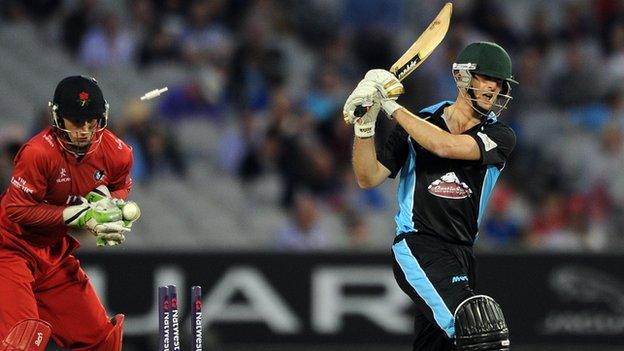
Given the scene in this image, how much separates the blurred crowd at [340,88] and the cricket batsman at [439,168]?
4733 millimetres

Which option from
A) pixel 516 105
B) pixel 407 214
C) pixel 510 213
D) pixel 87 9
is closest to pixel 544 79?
pixel 516 105

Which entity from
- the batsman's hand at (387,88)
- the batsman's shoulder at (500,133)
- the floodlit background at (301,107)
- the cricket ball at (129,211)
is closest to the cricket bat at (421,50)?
the batsman's hand at (387,88)

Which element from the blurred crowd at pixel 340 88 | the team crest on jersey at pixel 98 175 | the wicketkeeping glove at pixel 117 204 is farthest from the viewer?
the blurred crowd at pixel 340 88

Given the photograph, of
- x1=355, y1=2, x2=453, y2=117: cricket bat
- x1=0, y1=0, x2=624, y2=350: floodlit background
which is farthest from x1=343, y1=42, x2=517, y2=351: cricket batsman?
x1=0, y1=0, x2=624, y2=350: floodlit background

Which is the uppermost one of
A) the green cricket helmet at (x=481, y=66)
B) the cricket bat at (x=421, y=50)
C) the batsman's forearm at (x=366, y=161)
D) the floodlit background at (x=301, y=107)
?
the floodlit background at (x=301, y=107)

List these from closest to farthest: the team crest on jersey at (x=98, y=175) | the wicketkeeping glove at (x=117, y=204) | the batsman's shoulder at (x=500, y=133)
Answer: the wicketkeeping glove at (x=117, y=204)
the batsman's shoulder at (x=500, y=133)
the team crest on jersey at (x=98, y=175)

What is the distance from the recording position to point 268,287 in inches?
396

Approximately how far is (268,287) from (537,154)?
3.47m

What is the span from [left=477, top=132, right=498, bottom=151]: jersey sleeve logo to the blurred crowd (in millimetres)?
4897

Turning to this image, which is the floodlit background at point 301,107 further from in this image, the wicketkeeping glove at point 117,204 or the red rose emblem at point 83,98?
the red rose emblem at point 83,98

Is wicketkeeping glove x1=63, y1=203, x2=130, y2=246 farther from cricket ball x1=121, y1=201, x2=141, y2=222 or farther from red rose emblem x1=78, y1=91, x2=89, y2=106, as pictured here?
red rose emblem x1=78, y1=91, x2=89, y2=106

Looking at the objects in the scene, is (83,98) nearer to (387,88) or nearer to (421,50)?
(387,88)

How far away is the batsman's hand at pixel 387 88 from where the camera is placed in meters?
5.89

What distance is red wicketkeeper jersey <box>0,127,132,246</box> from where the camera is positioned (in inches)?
231
